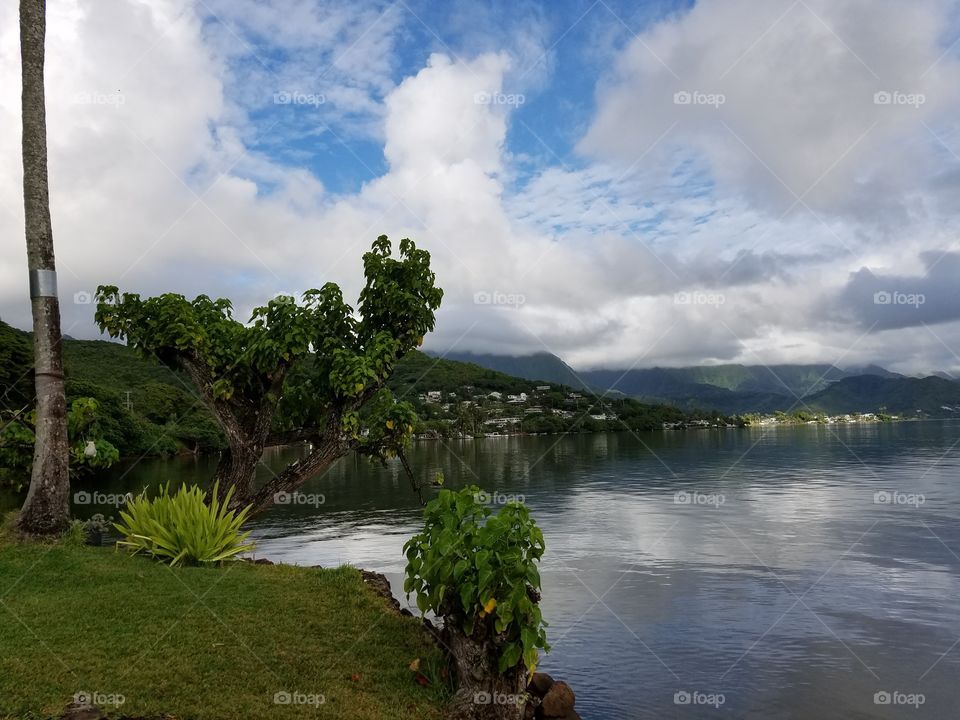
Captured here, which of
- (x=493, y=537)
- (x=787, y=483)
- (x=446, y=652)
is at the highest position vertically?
(x=493, y=537)

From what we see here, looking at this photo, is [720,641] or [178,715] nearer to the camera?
[178,715]

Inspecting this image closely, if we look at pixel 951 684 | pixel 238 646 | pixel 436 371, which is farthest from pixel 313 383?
pixel 436 371

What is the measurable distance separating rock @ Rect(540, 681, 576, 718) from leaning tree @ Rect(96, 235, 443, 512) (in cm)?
474

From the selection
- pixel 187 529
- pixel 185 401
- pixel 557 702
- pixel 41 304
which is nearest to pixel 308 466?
pixel 187 529

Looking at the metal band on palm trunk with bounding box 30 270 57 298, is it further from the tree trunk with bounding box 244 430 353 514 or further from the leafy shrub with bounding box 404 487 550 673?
the leafy shrub with bounding box 404 487 550 673

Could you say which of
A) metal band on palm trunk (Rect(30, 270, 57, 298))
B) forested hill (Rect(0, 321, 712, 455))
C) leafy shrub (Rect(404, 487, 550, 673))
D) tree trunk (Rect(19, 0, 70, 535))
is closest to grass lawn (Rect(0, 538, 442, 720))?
tree trunk (Rect(19, 0, 70, 535))

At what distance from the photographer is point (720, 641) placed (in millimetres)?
15086

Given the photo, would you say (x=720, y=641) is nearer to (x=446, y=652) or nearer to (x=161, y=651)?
(x=446, y=652)

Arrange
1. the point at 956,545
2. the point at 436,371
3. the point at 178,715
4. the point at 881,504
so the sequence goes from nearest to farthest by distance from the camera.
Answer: the point at 178,715 < the point at 956,545 < the point at 881,504 < the point at 436,371

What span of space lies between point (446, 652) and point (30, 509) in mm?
8410

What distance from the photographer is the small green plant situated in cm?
1199

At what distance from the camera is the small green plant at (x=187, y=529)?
11992mm

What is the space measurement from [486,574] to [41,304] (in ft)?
33.1

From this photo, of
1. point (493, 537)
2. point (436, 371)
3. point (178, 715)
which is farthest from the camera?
point (436, 371)
